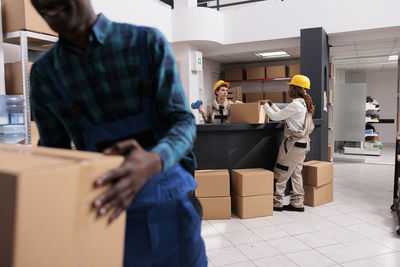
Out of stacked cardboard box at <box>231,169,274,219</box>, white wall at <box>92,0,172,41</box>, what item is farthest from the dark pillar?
white wall at <box>92,0,172,41</box>

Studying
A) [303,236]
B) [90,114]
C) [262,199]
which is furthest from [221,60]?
[90,114]

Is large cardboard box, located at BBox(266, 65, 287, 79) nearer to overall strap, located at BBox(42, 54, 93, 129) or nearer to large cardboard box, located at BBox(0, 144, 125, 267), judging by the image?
overall strap, located at BBox(42, 54, 93, 129)

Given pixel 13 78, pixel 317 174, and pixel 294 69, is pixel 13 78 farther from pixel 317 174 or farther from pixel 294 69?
pixel 294 69

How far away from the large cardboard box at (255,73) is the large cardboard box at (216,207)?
212 inches

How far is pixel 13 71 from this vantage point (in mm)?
3039

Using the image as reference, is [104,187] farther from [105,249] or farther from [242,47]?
[242,47]

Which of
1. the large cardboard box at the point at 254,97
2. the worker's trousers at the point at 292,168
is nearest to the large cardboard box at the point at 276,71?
the large cardboard box at the point at 254,97

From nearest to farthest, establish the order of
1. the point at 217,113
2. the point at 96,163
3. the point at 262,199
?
the point at 96,163 → the point at 262,199 → the point at 217,113

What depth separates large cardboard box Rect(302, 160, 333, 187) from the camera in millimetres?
4125

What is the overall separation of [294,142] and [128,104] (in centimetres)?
338

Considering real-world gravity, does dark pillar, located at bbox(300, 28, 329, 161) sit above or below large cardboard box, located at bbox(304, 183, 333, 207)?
above

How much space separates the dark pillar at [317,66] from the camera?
522 cm

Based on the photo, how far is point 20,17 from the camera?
9.57ft

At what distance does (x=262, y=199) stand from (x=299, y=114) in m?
1.11
